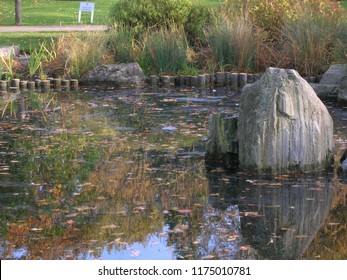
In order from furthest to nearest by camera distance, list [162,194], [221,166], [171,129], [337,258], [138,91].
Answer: [138,91], [171,129], [221,166], [162,194], [337,258]

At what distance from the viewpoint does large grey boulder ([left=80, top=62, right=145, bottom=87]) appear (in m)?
17.4

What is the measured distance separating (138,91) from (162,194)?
7.94 meters

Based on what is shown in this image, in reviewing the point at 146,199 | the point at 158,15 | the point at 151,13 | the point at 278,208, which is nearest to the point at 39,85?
the point at 151,13

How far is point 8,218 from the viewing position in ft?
26.2

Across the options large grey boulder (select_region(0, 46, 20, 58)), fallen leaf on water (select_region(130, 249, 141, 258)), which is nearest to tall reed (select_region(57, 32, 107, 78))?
large grey boulder (select_region(0, 46, 20, 58))

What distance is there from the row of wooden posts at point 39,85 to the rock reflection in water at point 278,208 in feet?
25.8

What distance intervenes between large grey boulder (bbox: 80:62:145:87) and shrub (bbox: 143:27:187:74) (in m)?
0.53

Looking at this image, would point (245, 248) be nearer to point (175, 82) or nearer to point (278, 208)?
point (278, 208)

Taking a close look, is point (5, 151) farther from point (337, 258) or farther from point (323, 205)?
point (337, 258)

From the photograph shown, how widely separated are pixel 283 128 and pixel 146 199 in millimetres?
1855

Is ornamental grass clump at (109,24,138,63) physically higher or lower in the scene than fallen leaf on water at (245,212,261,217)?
lower

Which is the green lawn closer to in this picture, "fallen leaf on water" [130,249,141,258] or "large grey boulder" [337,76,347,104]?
"large grey boulder" [337,76,347,104]

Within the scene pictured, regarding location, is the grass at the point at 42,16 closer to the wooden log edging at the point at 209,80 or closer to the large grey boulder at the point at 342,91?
the wooden log edging at the point at 209,80

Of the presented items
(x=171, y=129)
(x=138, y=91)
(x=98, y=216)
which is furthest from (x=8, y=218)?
(x=138, y=91)
